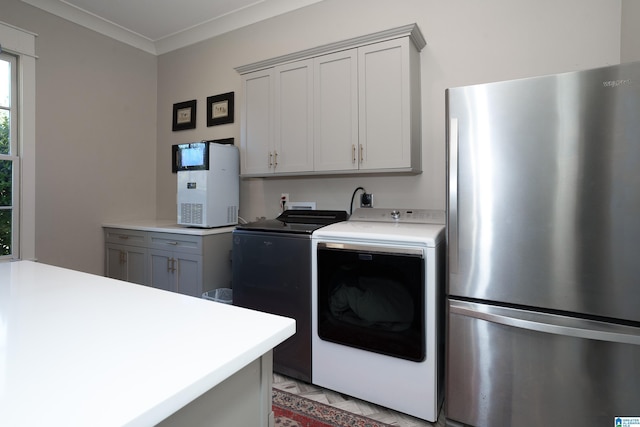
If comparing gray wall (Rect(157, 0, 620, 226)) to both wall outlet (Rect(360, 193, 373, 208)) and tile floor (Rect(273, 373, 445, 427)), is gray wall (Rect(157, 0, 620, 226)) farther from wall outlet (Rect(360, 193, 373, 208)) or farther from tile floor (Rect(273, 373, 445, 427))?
tile floor (Rect(273, 373, 445, 427))

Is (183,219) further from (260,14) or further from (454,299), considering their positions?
(454,299)

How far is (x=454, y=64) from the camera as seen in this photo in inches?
89.4

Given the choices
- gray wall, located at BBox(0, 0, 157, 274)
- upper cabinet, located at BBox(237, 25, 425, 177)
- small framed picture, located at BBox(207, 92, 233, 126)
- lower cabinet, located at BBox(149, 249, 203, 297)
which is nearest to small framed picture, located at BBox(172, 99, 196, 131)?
small framed picture, located at BBox(207, 92, 233, 126)

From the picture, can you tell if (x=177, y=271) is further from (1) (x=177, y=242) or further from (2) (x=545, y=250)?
(2) (x=545, y=250)

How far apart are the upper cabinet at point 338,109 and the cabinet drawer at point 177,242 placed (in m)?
0.70

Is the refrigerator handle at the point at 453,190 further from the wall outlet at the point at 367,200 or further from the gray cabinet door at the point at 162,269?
the gray cabinet door at the point at 162,269

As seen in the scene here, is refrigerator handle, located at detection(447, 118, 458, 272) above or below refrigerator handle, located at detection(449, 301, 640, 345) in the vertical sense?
above

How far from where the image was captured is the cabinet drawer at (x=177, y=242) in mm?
2621

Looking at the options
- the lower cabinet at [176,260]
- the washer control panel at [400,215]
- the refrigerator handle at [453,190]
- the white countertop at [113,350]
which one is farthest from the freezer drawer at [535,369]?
the lower cabinet at [176,260]

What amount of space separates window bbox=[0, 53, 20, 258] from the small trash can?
1692 mm

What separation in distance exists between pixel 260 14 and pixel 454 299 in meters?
2.93

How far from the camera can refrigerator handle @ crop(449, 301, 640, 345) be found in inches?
51.2

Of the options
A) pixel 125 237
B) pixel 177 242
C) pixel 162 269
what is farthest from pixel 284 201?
pixel 125 237

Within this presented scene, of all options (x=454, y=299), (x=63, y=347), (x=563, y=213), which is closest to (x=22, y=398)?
(x=63, y=347)
